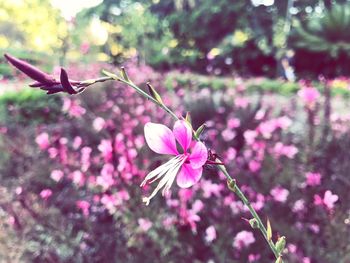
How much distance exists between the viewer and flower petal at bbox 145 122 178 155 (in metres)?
0.90

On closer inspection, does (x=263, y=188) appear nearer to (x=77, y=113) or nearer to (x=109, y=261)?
(x=109, y=261)

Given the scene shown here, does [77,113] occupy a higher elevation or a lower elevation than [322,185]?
lower

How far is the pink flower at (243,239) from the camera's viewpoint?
2.71 m

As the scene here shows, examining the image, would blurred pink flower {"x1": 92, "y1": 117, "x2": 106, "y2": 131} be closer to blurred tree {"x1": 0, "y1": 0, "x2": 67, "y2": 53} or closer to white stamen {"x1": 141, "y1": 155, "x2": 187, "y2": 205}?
white stamen {"x1": 141, "y1": 155, "x2": 187, "y2": 205}

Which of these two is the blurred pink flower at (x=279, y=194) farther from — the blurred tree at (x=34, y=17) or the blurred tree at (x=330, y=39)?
the blurred tree at (x=34, y=17)

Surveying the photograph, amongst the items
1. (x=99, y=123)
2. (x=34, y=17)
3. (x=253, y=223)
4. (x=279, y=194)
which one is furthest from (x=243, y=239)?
(x=34, y=17)

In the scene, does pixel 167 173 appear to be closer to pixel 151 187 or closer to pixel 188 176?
pixel 188 176

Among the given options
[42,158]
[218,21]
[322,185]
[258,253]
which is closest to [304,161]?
[322,185]

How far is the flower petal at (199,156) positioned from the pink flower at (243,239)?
1.96 meters

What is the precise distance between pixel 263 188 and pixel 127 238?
104cm

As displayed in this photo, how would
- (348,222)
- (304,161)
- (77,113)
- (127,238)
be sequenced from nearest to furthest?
(348,222), (127,238), (304,161), (77,113)

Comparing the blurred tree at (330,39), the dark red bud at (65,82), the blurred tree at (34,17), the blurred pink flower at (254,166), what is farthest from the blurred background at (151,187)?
the blurred tree at (34,17)

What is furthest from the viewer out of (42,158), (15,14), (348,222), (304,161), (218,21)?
(15,14)

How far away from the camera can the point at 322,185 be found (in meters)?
3.45
